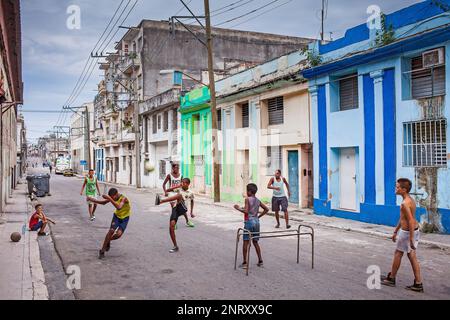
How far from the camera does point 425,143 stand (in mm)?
12000

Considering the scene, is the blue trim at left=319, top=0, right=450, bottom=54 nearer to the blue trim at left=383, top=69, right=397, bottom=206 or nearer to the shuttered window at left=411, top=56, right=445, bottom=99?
the shuttered window at left=411, top=56, right=445, bottom=99

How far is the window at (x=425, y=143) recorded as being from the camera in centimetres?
1159

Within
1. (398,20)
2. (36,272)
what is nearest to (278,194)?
(398,20)

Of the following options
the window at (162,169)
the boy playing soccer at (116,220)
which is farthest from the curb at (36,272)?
the window at (162,169)

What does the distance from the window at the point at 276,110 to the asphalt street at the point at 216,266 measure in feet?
23.7

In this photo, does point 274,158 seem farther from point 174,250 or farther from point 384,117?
point 174,250

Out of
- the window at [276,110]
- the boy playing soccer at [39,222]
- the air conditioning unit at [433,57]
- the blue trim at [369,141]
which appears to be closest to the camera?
the boy playing soccer at [39,222]

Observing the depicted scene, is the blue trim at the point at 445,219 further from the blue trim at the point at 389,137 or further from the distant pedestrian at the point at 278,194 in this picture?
the distant pedestrian at the point at 278,194

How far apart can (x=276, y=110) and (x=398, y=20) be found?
720 centimetres

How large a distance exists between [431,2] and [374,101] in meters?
3.13

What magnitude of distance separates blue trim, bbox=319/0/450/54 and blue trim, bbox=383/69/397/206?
142 centimetres

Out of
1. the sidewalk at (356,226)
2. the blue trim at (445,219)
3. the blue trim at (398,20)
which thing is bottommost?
the sidewalk at (356,226)

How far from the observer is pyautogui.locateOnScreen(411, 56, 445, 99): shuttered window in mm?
11770

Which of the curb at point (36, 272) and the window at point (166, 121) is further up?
the window at point (166, 121)
